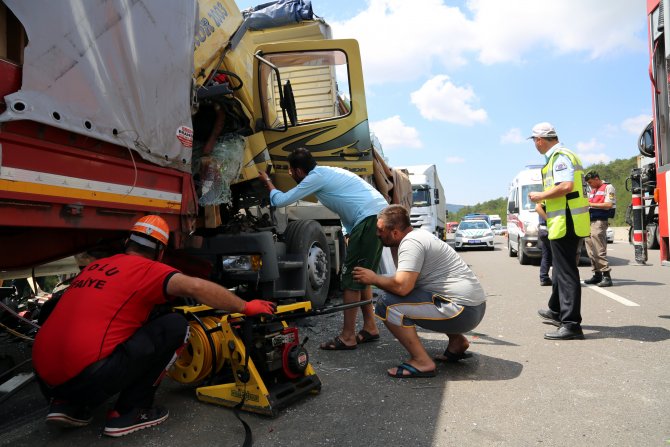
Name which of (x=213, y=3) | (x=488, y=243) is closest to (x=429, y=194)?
(x=488, y=243)

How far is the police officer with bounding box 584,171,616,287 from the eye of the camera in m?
7.83

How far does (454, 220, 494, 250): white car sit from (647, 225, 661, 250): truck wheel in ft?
48.8

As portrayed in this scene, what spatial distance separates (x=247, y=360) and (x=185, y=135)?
172 centimetres

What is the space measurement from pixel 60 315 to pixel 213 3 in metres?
2.93

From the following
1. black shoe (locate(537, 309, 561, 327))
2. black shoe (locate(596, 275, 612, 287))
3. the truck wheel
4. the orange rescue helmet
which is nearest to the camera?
the orange rescue helmet

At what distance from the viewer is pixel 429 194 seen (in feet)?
58.6

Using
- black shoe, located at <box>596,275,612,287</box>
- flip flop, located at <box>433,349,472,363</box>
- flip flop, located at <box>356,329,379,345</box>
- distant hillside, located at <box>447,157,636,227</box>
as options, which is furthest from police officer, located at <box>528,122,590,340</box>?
distant hillside, located at <box>447,157,636,227</box>

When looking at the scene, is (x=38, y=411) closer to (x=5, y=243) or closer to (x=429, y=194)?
(x=5, y=243)

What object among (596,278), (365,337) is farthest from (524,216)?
(365,337)

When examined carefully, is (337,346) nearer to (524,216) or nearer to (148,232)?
(148,232)

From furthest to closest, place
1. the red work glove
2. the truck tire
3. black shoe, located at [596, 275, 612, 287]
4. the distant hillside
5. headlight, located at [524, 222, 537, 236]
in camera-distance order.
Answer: the distant hillside, headlight, located at [524, 222, 537, 236], black shoe, located at [596, 275, 612, 287], the truck tire, the red work glove

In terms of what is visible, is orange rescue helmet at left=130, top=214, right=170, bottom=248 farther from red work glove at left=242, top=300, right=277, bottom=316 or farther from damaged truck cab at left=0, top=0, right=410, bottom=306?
red work glove at left=242, top=300, right=277, bottom=316

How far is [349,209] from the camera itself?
4.46 m

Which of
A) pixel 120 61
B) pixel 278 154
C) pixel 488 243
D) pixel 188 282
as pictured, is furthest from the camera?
pixel 488 243
